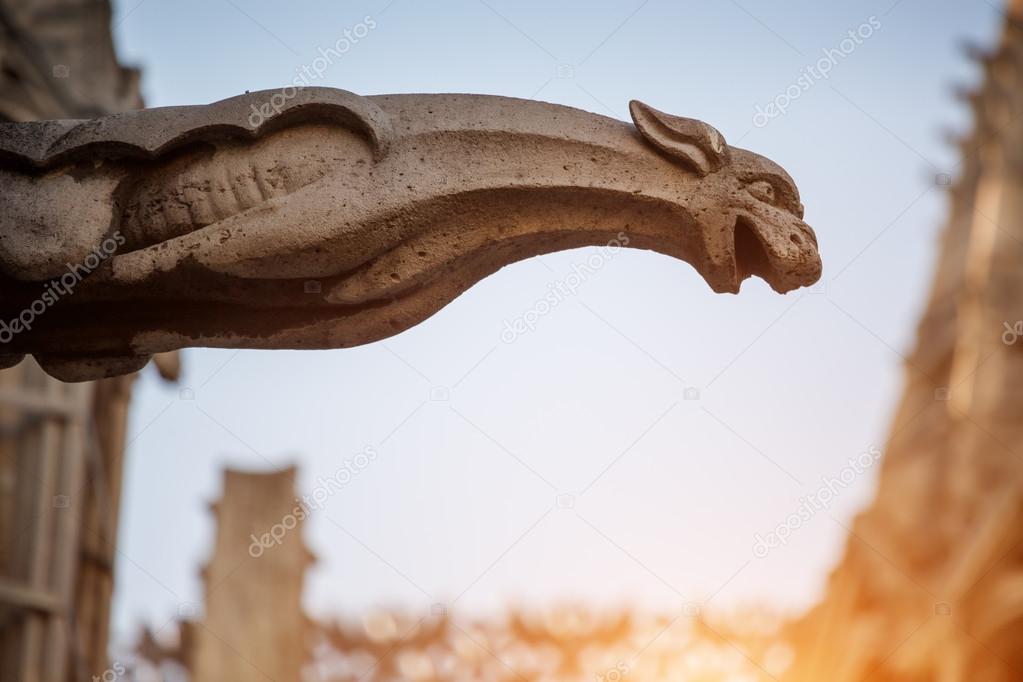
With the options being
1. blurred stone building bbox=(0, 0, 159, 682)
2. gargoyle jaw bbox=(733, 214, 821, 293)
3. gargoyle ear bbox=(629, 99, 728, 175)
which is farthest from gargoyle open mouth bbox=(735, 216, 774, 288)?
blurred stone building bbox=(0, 0, 159, 682)

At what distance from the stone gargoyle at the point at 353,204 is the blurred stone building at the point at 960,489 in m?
4.58

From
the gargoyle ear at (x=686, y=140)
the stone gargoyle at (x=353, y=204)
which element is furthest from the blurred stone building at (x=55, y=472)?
the gargoyle ear at (x=686, y=140)

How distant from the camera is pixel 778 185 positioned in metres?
2.79

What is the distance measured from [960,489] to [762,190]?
298 inches

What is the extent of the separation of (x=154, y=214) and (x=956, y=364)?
953 centimetres

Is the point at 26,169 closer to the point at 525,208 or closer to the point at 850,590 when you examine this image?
the point at 525,208

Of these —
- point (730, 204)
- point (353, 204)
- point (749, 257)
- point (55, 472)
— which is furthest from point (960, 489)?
point (353, 204)

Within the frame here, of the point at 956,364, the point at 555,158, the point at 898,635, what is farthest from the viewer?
the point at 956,364

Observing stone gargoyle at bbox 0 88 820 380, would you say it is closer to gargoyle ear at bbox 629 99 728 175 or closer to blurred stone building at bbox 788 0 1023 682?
gargoyle ear at bbox 629 99 728 175

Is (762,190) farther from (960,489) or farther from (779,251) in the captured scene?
(960,489)

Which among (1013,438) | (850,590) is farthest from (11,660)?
(1013,438)

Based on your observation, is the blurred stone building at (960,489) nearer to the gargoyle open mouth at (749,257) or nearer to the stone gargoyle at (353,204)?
the gargoyle open mouth at (749,257)

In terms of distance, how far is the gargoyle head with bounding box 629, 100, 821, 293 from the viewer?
8.93 feet

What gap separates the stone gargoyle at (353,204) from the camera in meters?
2.68
